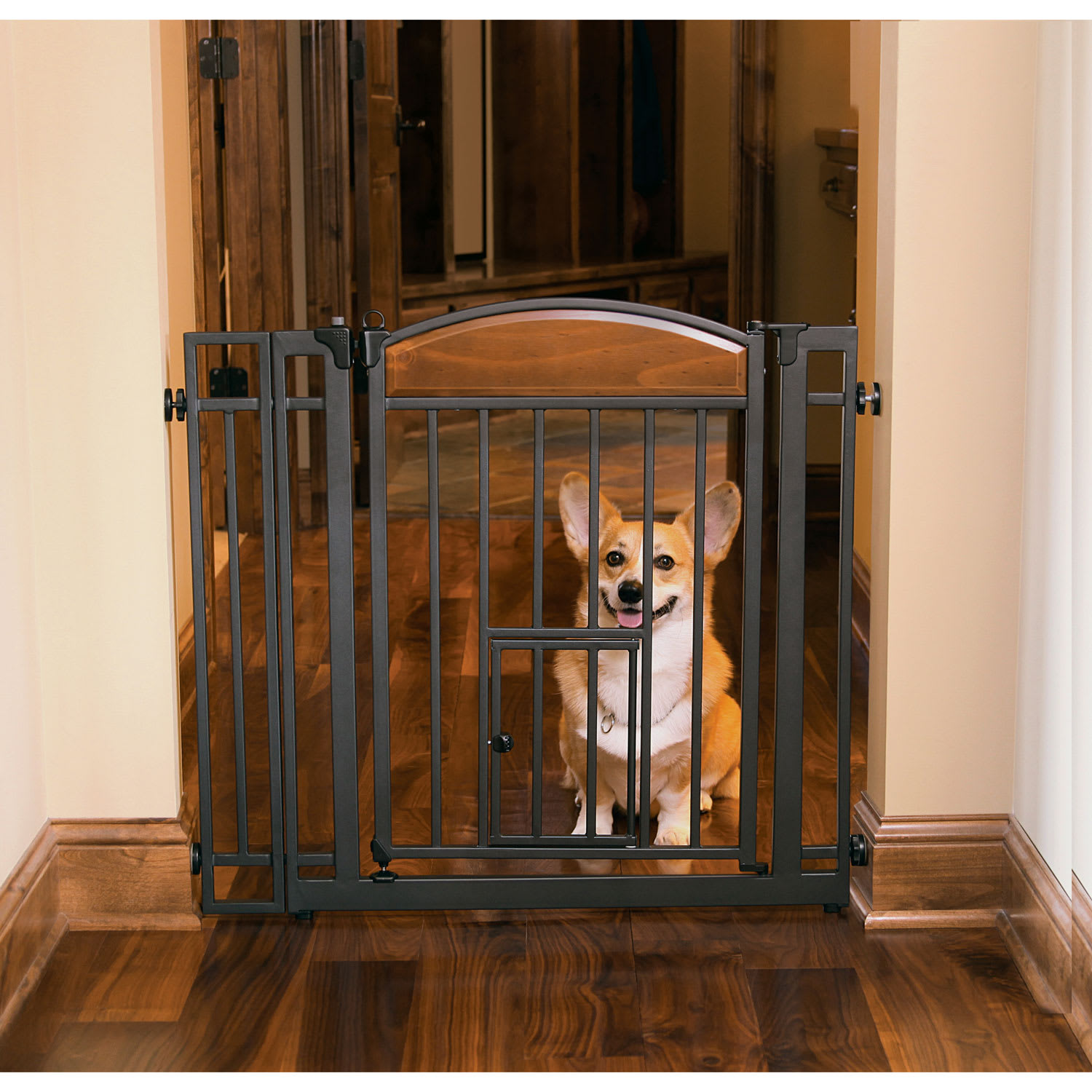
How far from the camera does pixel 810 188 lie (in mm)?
3961

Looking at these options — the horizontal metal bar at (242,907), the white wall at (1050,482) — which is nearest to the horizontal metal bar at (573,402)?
the white wall at (1050,482)

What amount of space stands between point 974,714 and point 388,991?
0.83 metres

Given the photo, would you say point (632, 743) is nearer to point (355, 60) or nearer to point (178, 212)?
point (178, 212)

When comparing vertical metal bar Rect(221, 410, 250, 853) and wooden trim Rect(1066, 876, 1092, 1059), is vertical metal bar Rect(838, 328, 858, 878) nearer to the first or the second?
wooden trim Rect(1066, 876, 1092, 1059)

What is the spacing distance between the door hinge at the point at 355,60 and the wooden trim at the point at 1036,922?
294 cm

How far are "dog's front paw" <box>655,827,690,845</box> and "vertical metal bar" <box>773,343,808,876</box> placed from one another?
17 centimetres

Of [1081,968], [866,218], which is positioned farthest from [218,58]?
[1081,968]

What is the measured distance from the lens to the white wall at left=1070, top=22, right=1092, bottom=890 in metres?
1.50

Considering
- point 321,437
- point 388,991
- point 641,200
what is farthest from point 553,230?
point 388,991

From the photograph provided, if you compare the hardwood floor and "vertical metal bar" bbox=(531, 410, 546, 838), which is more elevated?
"vertical metal bar" bbox=(531, 410, 546, 838)

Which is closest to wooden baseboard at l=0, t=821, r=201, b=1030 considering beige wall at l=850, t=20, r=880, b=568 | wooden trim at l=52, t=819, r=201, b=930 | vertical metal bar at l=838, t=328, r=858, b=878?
wooden trim at l=52, t=819, r=201, b=930

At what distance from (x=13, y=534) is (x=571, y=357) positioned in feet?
2.37

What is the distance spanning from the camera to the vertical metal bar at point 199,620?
68.4 inches

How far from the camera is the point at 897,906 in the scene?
1847 millimetres
